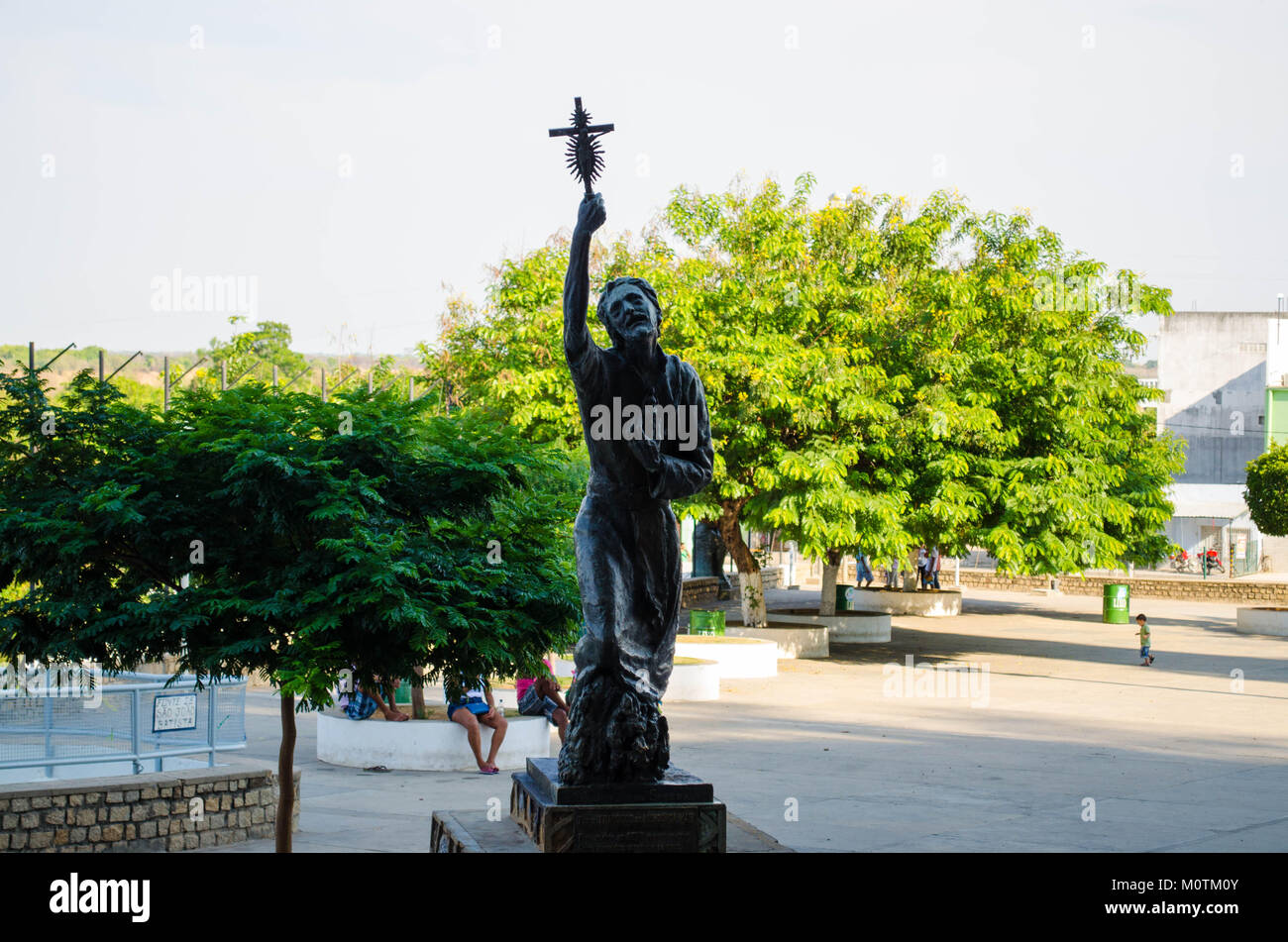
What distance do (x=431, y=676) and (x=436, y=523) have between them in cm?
93

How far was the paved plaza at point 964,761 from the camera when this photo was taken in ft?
33.1

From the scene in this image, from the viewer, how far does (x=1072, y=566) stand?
21406 mm

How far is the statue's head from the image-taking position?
20.1 feet

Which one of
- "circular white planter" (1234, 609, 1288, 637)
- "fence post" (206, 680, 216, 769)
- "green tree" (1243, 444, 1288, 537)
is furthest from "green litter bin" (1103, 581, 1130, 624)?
"fence post" (206, 680, 216, 769)

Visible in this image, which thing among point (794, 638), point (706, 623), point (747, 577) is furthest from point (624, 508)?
point (794, 638)

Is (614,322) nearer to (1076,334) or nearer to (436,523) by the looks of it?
(436,523)

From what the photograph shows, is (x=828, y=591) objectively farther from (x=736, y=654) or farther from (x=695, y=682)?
(x=695, y=682)

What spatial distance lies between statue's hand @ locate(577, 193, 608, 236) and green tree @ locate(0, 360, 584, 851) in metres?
2.33

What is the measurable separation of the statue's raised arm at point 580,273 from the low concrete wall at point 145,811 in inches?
218

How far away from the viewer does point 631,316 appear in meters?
6.16

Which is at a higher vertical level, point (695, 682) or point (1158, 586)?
point (1158, 586)

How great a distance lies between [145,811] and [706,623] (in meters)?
13.8

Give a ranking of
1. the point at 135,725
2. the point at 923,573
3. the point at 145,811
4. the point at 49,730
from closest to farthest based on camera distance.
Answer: the point at 145,811 < the point at 49,730 < the point at 135,725 < the point at 923,573

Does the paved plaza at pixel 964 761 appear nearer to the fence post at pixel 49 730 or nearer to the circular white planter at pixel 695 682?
the circular white planter at pixel 695 682
